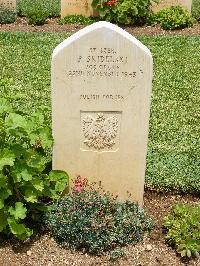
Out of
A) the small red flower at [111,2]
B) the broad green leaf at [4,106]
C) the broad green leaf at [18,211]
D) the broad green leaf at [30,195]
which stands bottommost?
the broad green leaf at [18,211]

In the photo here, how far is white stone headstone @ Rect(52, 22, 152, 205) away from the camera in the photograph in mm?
4441

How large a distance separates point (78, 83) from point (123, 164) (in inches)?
34.8

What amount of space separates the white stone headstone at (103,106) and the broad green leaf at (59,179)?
0.41 ft

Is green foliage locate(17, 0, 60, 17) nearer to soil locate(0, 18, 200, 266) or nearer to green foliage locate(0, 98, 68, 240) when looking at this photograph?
green foliage locate(0, 98, 68, 240)

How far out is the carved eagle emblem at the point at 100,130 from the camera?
474cm

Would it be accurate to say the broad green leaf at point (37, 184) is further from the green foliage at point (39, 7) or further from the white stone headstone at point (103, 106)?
the green foliage at point (39, 7)

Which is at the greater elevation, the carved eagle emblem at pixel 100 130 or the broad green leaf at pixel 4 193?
the carved eagle emblem at pixel 100 130

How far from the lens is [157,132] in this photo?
22.4ft

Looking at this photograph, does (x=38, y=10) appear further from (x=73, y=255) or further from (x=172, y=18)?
(x=73, y=255)

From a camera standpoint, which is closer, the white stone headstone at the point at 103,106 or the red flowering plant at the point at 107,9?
the white stone headstone at the point at 103,106

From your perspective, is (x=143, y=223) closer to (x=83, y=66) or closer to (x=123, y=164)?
(x=123, y=164)

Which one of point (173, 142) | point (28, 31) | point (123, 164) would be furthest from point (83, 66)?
point (28, 31)

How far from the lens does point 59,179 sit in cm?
Result: 482

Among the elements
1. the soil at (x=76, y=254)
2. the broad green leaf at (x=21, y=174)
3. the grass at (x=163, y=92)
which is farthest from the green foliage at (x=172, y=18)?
the broad green leaf at (x=21, y=174)
